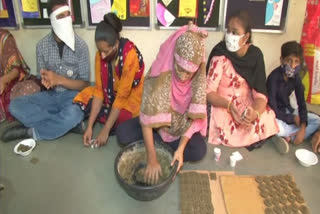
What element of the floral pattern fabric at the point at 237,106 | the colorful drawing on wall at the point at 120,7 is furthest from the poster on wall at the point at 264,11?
the colorful drawing on wall at the point at 120,7

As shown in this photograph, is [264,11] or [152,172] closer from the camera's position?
[152,172]

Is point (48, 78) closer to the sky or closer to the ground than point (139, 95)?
closer to the sky

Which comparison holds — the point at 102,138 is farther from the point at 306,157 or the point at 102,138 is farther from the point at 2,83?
the point at 306,157

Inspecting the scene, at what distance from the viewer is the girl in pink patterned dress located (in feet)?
6.24

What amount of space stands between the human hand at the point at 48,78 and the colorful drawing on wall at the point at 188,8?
1.08 metres

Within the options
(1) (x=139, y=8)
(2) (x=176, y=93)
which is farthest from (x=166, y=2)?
(2) (x=176, y=93)

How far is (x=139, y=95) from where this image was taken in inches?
80.5

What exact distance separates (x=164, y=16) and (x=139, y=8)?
0.21m

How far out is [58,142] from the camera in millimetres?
2064

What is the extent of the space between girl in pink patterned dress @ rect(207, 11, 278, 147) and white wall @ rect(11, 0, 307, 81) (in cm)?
53

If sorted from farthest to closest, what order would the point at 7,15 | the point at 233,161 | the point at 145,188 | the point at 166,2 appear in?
the point at 7,15 → the point at 166,2 → the point at 233,161 → the point at 145,188

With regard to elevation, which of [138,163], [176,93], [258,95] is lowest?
[138,163]

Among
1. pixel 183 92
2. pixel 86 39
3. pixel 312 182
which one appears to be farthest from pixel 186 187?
pixel 86 39

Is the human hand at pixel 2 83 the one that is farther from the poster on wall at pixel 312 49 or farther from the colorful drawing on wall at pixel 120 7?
the poster on wall at pixel 312 49
